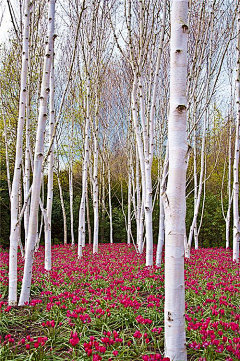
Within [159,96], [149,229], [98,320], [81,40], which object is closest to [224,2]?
[159,96]

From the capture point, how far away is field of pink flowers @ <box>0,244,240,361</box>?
2365mm

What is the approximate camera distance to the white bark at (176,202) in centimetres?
210

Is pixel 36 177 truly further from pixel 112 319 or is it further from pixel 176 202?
pixel 176 202

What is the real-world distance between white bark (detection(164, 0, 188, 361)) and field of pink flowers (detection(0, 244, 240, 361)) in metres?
0.23

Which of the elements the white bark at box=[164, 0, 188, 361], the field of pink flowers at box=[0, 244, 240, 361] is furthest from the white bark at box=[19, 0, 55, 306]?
the white bark at box=[164, 0, 188, 361]

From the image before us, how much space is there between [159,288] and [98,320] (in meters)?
1.47

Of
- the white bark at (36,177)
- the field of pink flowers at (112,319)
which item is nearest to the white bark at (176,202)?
the field of pink flowers at (112,319)

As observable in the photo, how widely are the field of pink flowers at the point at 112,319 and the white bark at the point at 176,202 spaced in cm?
23

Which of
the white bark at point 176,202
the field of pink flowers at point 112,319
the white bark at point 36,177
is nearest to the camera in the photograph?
the white bark at point 176,202

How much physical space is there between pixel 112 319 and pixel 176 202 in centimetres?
162

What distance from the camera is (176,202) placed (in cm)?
219

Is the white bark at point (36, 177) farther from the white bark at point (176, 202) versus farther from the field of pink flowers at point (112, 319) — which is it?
the white bark at point (176, 202)

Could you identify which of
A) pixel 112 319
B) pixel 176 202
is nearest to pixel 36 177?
pixel 112 319

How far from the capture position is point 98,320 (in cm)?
289
